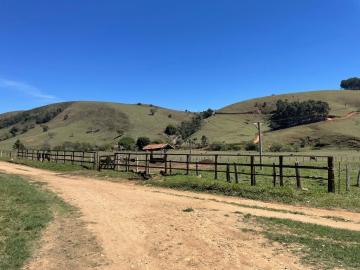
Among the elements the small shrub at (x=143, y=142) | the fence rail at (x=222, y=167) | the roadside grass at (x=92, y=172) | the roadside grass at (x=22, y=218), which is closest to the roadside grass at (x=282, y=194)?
the fence rail at (x=222, y=167)

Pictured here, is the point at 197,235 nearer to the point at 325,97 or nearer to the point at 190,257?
the point at 190,257

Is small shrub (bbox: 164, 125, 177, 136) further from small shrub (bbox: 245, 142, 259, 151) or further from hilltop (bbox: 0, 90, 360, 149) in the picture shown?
small shrub (bbox: 245, 142, 259, 151)

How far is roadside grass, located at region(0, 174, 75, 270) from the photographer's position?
898 centimetres

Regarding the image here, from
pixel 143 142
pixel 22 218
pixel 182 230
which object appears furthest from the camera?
pixel 143 142

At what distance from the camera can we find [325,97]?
166m

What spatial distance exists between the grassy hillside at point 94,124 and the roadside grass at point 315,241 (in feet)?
365

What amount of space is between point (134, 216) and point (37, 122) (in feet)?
565

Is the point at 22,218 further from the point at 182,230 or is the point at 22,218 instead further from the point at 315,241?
the point at 315,241

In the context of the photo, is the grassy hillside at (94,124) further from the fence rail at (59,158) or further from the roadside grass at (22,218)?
the roadside grass at (22,218)

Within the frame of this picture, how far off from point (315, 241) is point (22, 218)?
822 centimetres

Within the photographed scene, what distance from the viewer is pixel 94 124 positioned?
150m

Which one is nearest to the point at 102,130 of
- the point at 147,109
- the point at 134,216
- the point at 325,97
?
the point at 147,109

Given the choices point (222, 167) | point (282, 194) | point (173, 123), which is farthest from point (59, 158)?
point (173, 123)

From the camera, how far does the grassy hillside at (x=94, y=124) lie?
133m
